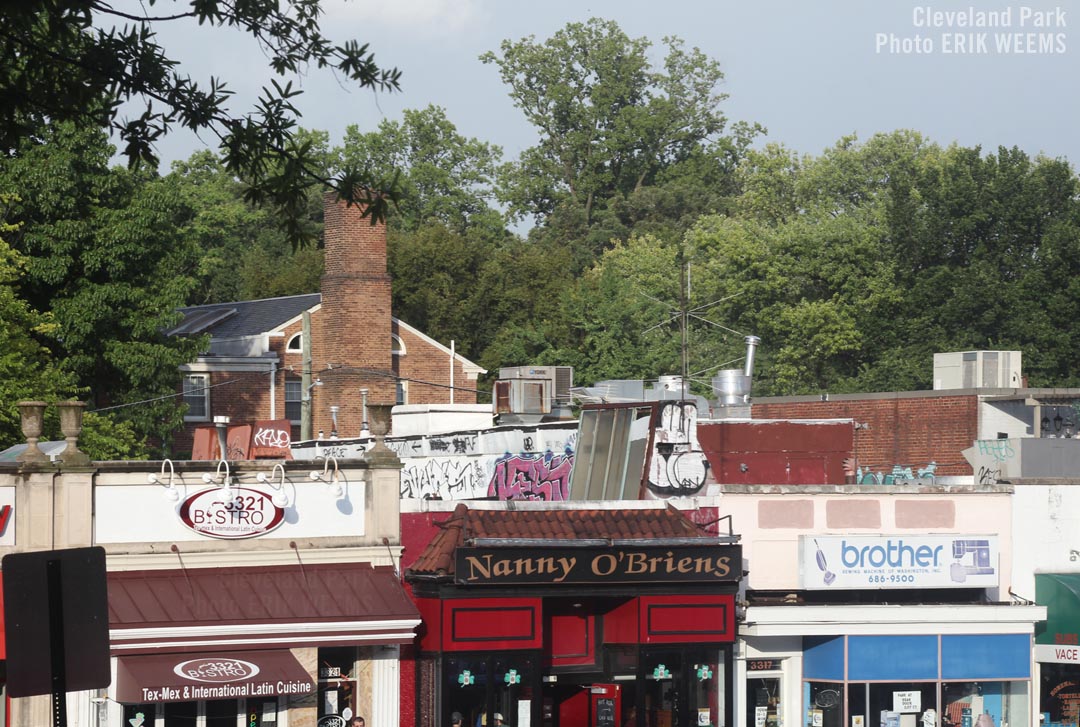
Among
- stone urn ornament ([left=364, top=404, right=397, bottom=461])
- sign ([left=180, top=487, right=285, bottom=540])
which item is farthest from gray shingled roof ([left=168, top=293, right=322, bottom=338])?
sign ([left=180, top=487, right=285, bottom=540])

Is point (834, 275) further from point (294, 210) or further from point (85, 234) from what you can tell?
point (294, 210)

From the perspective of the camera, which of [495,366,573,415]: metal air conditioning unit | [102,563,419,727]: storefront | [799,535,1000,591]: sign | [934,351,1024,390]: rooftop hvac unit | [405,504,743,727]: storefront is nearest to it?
[102,563,419,727]: storefront

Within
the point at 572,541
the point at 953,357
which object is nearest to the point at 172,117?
the point at 572,541

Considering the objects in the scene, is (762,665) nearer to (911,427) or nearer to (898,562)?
(898,562)

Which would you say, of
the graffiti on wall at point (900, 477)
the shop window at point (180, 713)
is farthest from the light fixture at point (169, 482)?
the graffiti on wall at point (900, 477)

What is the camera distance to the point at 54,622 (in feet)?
33.6

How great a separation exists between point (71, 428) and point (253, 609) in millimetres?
3495

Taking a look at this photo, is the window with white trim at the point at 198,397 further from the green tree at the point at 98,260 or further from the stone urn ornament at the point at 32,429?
the stone urn ornament at the point at 32,429

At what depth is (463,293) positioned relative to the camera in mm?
79312

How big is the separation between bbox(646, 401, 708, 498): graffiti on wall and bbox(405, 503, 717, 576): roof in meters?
1.06

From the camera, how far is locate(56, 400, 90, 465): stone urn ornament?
73.6 feet

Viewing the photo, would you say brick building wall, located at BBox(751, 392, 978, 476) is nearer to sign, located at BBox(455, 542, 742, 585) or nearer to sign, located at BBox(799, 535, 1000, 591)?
sign, located at BBox(799, 535, 1000, 591)

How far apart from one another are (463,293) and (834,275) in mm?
17550

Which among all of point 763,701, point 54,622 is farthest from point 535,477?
point 54,622
